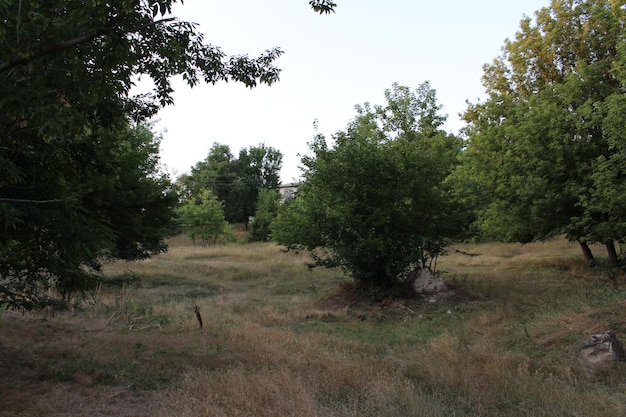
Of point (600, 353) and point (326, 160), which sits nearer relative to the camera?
point (600, 353)

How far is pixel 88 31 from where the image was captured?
4.14 meters

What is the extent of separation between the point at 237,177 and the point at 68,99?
232 ft

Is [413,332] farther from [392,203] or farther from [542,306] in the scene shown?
[392,203]

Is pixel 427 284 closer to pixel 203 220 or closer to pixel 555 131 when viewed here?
pixel 555 131

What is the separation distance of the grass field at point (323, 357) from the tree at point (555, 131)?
2.93m

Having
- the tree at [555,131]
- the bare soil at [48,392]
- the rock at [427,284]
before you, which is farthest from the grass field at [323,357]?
the tree at [555,131]

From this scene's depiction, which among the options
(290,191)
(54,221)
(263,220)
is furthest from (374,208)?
(263,220)

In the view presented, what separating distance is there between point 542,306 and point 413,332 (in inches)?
151

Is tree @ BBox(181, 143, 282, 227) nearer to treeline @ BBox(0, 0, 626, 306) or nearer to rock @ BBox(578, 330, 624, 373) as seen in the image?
treeline @ BBox(0, 0, 626, 306)

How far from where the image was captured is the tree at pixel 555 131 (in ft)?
49.8

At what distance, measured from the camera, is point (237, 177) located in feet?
244

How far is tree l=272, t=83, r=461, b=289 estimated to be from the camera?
14188mm

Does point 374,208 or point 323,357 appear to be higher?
point 374,208

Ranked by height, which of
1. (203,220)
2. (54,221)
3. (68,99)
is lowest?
(54,221)
